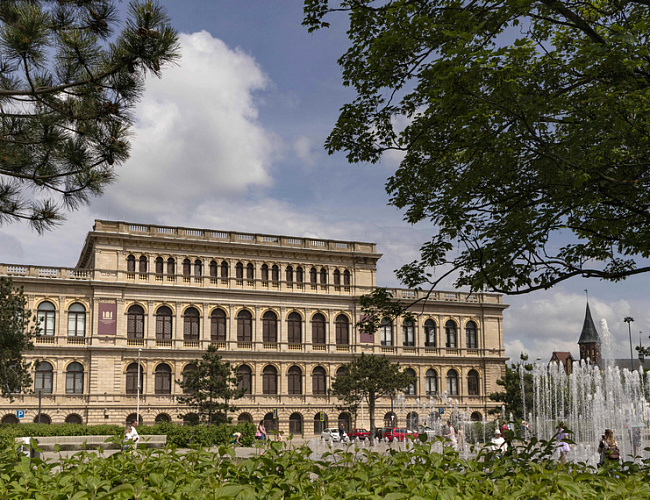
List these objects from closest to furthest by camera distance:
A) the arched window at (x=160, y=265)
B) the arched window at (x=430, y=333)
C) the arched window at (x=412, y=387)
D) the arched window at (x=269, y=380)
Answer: the arched window at (x=160, y=265), the arched window at (x=269, y=380), the arched window at (x=412, y=387), the arched window at (x=430, y=333)

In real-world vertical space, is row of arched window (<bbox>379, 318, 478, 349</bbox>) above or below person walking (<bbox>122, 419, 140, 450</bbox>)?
above

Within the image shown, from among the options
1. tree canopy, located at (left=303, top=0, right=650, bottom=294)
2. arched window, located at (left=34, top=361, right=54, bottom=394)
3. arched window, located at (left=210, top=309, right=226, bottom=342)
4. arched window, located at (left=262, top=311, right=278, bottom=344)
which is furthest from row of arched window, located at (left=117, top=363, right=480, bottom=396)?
tree canopy, located at (left=303, top=0, right=650, bottom=294)

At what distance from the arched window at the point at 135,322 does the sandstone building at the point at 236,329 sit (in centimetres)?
8

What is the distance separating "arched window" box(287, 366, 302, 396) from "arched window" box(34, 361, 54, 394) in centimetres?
1930

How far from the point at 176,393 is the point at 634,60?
49948mm

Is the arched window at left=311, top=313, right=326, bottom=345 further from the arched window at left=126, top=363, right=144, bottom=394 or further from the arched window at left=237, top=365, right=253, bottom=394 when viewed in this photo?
the arched window at left=126, top=363, right=144, bottom=394

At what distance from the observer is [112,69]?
30.2 ft

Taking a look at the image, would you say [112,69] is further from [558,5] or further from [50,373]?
[50,373]

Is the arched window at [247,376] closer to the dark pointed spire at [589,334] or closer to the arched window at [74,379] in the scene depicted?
the arched window at [74,379]

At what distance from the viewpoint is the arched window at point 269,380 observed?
57500mm

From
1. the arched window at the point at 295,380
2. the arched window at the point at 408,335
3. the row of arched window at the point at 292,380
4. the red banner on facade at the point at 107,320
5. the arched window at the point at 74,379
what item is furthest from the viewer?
the arched window at the point at 408,335

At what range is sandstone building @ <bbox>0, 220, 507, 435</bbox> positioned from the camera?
51812 millimetres

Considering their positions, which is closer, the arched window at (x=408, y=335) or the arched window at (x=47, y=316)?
the arched window at (x=47, y=316)

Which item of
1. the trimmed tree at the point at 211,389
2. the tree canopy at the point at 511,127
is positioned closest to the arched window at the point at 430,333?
the trimmed tree at the point at 211,389
